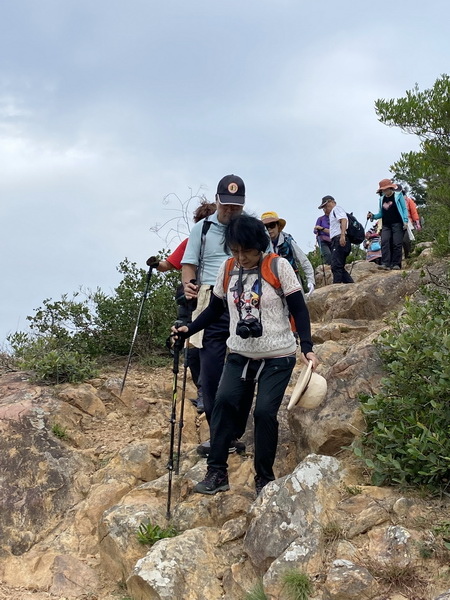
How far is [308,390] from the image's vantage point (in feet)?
14.6

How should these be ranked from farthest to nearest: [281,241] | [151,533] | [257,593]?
[281,241]
[151,533]
[257,593]

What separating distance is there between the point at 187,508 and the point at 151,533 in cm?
34

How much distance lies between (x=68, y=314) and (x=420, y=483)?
237 inches

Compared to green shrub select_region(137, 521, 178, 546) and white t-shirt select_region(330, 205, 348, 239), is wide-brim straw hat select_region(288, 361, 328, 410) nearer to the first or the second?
green shrub select_region(137, 521, 178, 546)

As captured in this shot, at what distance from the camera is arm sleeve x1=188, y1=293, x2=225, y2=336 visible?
16.3ft

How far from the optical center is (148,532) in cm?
470

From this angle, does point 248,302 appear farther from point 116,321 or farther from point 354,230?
point 354,230

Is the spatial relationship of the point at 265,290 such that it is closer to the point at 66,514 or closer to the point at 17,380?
the point at 66,514

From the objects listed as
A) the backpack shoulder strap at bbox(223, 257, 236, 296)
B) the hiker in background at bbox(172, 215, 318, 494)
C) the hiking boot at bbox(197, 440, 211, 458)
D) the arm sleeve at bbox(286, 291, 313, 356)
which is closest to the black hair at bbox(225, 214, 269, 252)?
the hiker in background at bbox(172, 215, 318, 494)

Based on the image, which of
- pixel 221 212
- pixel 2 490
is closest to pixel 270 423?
pixel 221 212

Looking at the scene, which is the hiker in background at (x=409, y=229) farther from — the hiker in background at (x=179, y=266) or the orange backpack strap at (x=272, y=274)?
the orange backpack strap at (x=272, y=274)

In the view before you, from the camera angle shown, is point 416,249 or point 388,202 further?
point 416,249

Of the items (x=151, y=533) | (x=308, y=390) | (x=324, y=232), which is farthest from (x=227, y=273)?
(x=324, y=232)

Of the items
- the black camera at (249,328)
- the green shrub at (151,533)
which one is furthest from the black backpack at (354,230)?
the green shrub at (151,533)
